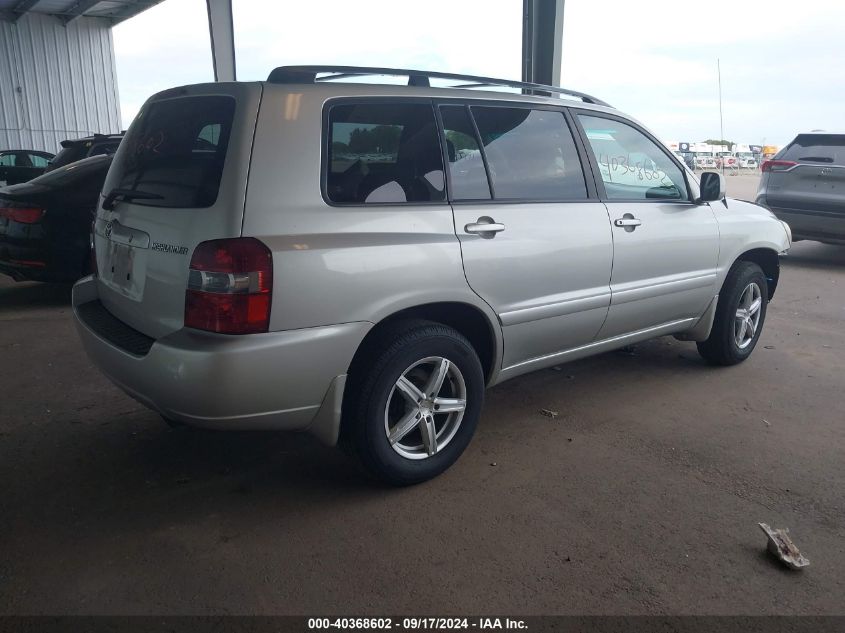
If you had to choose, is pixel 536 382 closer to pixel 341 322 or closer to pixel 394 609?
pixel 341 322

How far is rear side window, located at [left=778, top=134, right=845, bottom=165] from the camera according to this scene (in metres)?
8.75

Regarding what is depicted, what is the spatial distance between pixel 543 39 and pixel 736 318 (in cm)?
508

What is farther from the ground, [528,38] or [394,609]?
[528,38]

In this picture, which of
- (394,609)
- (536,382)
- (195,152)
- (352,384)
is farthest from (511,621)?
(536,382)

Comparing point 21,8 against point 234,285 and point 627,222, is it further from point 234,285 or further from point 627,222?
point 234,285

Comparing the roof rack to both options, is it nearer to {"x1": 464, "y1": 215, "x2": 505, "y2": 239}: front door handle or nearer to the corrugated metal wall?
{"x1": 464, "y1": 215, "x2": 505, "y2": 239}: front door handle

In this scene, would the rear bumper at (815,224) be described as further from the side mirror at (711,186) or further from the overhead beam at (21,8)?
the overhead beam at (21,8)

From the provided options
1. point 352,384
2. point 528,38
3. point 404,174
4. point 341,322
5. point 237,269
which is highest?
point 528,38

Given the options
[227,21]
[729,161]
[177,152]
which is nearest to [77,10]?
[227,21]

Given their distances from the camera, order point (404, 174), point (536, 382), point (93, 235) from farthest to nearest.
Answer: point (536, 382) → point (93, 235) → point (404, 174)

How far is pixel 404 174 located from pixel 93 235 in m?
1.63

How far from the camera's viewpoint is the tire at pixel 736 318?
475 cm

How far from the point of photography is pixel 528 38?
884cm

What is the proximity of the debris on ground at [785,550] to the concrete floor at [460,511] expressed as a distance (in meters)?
0.04
